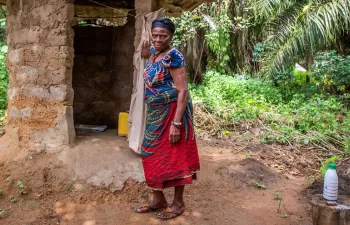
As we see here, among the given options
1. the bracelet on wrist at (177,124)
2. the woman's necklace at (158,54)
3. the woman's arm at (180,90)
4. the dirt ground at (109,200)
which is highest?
the woman's necklace at (158,54)

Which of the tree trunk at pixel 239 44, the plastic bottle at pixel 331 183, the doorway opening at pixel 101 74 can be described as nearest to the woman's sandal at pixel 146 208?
the plastic bottle at pixel 331 183

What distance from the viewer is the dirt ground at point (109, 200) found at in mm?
3049

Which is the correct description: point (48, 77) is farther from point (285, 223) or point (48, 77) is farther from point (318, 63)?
point (318, 63)

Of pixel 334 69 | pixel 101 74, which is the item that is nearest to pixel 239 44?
pixel 334 69

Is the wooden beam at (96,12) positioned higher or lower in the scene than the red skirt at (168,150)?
higher

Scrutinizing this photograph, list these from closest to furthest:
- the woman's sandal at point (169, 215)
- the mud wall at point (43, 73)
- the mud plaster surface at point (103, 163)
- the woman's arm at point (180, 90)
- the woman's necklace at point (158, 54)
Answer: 1. the woman's arm at point (180, 90)
2. the woman's necklace at point (158, 54)
3. the woman's sandal at point (169, 215)
4. the mud plaster surface at point (103, 163)
5. the mud wall at point (43, 73)

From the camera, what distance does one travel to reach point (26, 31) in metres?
3.72

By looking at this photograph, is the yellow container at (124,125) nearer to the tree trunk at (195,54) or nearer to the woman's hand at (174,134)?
the woman's hand at (174,134)

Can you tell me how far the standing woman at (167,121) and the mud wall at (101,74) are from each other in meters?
2.26

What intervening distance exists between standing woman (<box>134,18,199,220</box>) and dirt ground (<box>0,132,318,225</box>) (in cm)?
41

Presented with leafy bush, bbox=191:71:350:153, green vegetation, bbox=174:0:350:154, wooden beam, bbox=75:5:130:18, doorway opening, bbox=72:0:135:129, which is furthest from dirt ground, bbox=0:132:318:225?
wooden beam, bbox=75:5:130:18

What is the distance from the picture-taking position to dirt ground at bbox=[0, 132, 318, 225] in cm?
305

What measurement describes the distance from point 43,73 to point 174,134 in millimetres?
1780

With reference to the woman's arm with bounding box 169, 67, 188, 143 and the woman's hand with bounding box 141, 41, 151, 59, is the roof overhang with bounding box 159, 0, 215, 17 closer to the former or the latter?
the woman's hand with bounding box 141, 41, 151, 59
